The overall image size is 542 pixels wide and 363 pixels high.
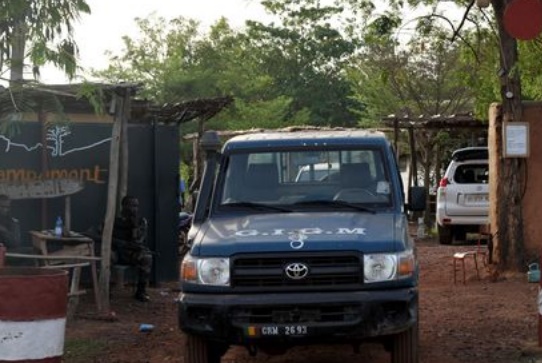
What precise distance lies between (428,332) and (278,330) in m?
3.15

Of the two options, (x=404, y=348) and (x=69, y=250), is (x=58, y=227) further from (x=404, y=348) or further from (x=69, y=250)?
(x=404, y=348)

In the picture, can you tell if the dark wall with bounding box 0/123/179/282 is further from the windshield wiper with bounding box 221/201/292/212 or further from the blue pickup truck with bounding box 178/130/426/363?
the blue pickup truck with bounding box 178/130/426/363

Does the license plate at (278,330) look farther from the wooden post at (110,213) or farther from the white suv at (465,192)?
the white suv at (465,192)

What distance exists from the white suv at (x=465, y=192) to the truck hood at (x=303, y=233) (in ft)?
34.8

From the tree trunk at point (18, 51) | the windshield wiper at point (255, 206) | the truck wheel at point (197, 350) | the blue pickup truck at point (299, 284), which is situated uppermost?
the tree trunk at point (18, 51)

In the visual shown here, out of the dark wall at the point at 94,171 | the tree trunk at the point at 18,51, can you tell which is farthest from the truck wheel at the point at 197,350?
the dark wall at the point at 94,171

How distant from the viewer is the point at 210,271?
22.2 feet

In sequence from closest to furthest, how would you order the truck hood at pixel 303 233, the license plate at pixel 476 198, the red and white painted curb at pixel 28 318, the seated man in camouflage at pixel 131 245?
the red and white painted curb at pixel 28 318 < the truck hood at pixel 303 233 < the seated man in camouflage at pixel 131 245 < the license plate at pixel 476 198

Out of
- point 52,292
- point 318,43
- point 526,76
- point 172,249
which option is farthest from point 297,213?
point 318,43

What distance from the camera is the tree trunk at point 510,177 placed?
12633 mm

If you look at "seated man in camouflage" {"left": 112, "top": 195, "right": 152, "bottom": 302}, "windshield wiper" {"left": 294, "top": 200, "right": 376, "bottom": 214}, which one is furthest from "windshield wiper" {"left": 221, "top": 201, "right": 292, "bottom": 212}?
"seated man in camouflage" {"left": 112, "top": 195, "right": 152, "bottom": 302}

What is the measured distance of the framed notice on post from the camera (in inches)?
491

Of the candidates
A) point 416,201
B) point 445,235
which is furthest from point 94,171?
point 445,235

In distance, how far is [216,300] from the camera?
6.72 meters
